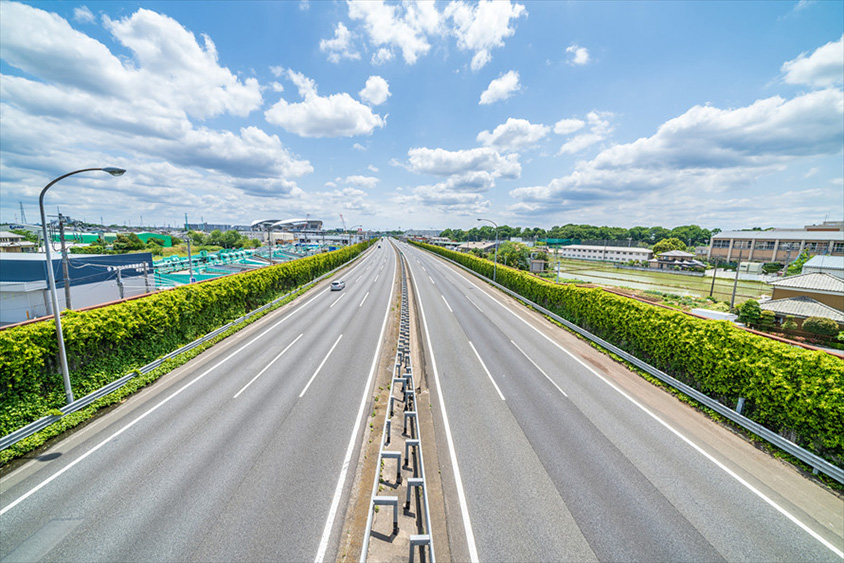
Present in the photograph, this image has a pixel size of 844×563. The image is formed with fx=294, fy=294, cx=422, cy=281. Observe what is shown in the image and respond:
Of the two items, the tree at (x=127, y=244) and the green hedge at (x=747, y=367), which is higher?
the tree at (x=127, y=244)

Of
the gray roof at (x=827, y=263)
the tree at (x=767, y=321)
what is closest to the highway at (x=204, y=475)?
the tree at (x=767, y=321)

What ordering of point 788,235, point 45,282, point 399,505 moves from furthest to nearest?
1. point 788,235
2. point 45,282
3. point 399,505

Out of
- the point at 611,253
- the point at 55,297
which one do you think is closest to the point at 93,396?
the point at 55,297

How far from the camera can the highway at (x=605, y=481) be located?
23.4ft

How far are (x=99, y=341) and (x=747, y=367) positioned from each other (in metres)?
28.1

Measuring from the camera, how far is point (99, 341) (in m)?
13.7

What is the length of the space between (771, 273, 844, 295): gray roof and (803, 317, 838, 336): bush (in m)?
6.27

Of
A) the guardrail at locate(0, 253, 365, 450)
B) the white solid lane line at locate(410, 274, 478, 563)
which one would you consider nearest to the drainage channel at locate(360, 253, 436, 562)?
the white solid lane line at locate(410, 274, 478, 563)

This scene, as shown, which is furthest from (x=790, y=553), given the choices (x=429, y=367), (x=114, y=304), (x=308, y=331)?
(x=114, y=304)

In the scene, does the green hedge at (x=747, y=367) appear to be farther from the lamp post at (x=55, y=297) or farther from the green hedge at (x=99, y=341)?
the green hedge at (x=99, y=341)

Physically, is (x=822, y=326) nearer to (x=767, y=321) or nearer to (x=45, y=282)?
(x=767, y=321)

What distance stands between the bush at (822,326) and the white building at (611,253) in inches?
3449

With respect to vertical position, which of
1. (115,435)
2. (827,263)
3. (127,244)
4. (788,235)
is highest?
(788,235)

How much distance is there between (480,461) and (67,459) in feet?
44.7
